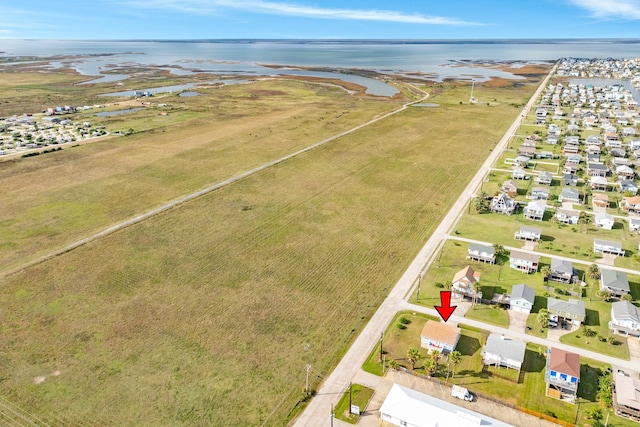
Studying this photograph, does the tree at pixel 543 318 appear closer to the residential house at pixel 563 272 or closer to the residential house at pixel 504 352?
the residential house at pixel 504 352

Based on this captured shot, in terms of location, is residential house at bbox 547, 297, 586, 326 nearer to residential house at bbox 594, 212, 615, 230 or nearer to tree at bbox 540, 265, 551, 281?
tree at bbox 540, 265, 551, 281

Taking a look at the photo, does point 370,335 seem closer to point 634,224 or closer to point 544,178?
point 634,224

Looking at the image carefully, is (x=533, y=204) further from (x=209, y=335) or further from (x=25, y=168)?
(x=25, y=168)

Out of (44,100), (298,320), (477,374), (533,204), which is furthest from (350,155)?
Result: (44,100)

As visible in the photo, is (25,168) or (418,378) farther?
(25,168)

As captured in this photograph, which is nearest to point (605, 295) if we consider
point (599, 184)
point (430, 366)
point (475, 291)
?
point (475, 291)

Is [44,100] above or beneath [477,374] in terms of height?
above

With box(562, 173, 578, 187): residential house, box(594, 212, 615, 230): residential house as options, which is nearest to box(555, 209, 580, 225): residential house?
box(594, 212, 615, 230): residential house
